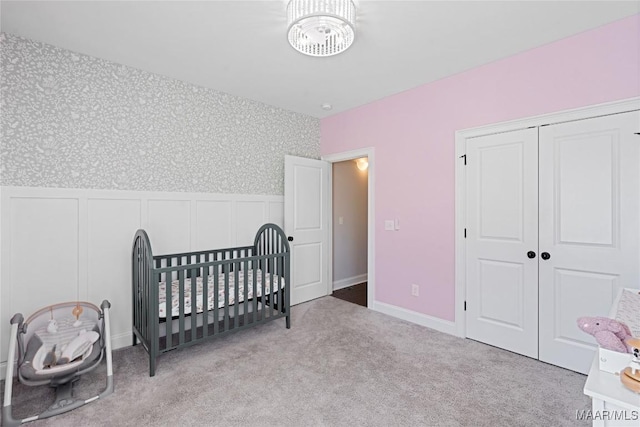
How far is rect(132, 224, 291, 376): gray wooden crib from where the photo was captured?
7.10ft

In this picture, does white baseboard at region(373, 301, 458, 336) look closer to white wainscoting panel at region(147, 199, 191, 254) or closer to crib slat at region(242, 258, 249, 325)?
crib slat at region(242, 258, 249, 325)

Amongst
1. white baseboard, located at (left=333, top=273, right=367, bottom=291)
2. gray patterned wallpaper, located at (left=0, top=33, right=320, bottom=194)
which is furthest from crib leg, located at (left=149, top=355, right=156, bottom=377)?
white baseboard, located at (left=333, top=273, right=367, bottom=291)

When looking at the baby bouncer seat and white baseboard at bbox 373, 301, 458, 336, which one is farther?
white baseboard at bbox 373, 301, 458, 336

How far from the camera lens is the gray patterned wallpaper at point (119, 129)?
84.0 inches

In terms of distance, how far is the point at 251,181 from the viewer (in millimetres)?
3443

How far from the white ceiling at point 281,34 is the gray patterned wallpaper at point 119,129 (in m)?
0.17

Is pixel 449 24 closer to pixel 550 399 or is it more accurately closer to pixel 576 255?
pixel 576 255

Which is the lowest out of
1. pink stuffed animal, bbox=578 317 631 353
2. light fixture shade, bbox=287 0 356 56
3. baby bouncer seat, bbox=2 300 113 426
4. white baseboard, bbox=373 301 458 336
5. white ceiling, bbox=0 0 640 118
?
white baseboard, bbox=373 301 458 336

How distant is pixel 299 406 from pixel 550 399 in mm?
1549

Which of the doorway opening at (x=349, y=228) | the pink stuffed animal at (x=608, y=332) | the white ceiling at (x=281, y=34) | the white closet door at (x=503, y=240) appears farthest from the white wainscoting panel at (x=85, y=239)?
the pink stuffed animal at (x=608, y=332)

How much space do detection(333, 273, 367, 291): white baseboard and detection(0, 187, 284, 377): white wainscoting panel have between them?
2.07 meters

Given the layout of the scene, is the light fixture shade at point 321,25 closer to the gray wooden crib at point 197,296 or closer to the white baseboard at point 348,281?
the gray wooden crib at point 197,296

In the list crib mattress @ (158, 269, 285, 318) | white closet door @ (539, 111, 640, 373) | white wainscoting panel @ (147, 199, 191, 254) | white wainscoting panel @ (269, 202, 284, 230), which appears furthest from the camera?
white wainscoting panel @ (269, 202, 284, 230)

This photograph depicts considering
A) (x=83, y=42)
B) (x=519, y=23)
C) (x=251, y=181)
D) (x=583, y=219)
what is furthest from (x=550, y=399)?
(x=83, y=42)
